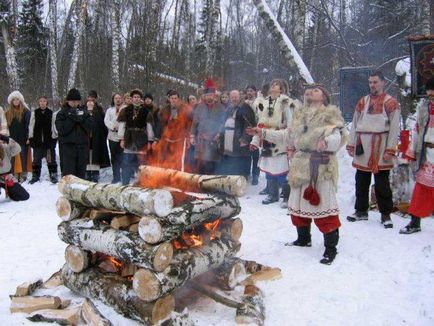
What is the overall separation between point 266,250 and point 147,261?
2.17 meters

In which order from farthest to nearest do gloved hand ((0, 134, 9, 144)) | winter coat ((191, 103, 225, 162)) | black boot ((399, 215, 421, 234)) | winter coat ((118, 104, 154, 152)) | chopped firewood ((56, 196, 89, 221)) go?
winter coat ((118, 104, 154, 152)), winter coat ((191, 103, 225, 162)), gloved hand ((0, 134, 9, 144)), black boot ((399, 215, 421, 234)), chopped firewood ((56, 196, 89, 221))

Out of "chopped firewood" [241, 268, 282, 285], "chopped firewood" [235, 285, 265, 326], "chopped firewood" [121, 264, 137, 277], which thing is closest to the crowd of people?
"chopped firewood" [241, 268, 282, 285]

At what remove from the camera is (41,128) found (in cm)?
1036

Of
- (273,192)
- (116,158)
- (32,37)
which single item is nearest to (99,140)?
(116,158)

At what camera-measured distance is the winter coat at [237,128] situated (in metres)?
8.49

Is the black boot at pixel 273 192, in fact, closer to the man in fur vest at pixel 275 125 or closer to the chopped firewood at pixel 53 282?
the man in fur vest at pixel 275 125

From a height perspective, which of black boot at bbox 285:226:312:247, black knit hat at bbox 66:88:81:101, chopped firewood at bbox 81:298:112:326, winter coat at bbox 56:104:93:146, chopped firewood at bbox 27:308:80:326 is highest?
black knit hat at bbox 66:88:81:101

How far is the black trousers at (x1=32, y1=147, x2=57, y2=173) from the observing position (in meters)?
10.3

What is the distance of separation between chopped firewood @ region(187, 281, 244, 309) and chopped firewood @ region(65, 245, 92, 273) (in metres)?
1.00

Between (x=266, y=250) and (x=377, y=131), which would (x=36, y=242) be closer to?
(x=266, y=250)

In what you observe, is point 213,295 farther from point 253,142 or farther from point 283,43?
point 283,43

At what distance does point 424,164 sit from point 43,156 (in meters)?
8.05

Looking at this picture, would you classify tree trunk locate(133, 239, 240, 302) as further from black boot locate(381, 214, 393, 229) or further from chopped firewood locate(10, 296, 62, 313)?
black boot locate(381, 214, 393, 229)

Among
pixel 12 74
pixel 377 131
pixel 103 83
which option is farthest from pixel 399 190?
pixel 12 74
